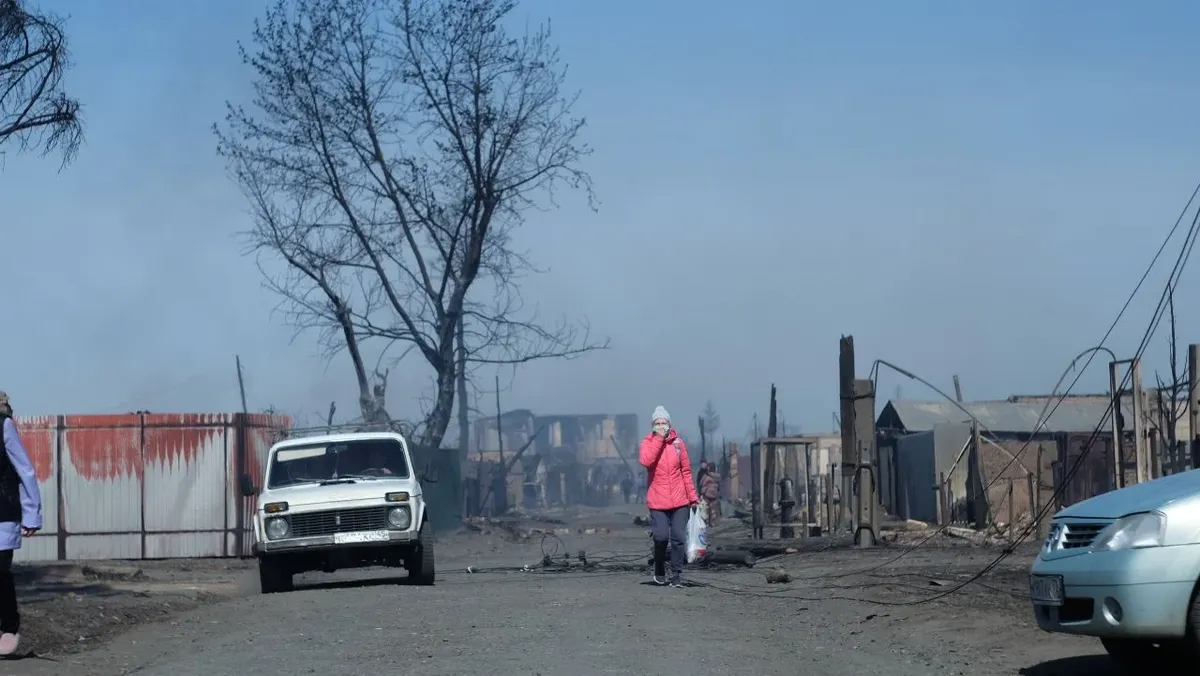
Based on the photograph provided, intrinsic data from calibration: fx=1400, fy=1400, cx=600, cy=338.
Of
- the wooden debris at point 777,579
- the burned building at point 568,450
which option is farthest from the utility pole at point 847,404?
the burned building at point 568,450

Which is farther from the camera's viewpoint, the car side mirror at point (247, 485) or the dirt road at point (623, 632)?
the car side mirror at point (247, 485)

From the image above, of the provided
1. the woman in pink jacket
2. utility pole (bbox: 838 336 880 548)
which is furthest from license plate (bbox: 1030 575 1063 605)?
utility pole (bbox: 838 336 880 548)

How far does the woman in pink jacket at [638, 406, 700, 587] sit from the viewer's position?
593 inches

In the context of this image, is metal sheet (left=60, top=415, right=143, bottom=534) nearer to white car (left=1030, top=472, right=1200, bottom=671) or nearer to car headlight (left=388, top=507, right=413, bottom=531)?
car headlight (left=388, top=507, right=413, bottom=531)

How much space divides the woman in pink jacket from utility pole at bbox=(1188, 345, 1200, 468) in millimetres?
5148

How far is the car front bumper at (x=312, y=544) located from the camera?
52.5 ft

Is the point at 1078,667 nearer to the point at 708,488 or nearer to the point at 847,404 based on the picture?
the point at 847,404

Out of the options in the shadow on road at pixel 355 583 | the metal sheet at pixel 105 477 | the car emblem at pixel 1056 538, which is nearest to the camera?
the car emblem at pixel 1056 538

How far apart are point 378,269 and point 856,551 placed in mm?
18807

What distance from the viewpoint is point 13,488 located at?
9875 millimetres

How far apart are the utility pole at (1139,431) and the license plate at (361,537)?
8834 millimetres

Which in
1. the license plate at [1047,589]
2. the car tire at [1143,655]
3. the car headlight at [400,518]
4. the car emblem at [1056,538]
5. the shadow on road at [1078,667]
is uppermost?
the car emblem at [1056,538]

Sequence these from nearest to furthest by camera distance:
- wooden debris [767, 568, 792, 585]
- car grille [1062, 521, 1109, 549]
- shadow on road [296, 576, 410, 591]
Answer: car grille [1062, 521, 1109, 549] < wooden debris [767, 568, 792, 585] < shadow on road [296, 576, 410, 591]

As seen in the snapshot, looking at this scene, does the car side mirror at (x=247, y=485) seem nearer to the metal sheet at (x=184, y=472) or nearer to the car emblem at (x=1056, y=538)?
the metal sheet at (x=184, y=472)
